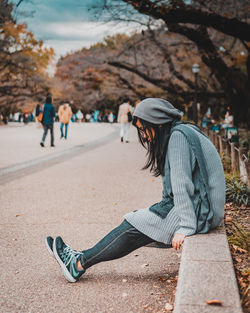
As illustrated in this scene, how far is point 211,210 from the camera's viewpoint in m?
3.07

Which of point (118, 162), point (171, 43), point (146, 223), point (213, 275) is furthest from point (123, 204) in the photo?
point (171, 43)

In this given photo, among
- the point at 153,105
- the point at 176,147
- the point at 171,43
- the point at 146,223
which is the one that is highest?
the point at 171,43

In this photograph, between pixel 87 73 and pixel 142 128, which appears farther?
pixel 87 73

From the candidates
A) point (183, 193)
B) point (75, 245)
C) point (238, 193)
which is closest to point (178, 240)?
point (183, 193)

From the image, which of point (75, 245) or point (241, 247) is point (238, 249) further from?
point (75, 245)

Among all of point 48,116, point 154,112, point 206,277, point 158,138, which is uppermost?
point 154,112

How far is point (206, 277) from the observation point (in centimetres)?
250

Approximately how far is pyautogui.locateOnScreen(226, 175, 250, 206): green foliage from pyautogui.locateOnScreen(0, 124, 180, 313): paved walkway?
3.80 feet

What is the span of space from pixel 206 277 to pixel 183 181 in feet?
2.31

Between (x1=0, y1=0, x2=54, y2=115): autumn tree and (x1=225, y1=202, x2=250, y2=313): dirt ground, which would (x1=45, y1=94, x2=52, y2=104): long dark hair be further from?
(x1=0, y1=0, x2=54, y2=115): autumn tree

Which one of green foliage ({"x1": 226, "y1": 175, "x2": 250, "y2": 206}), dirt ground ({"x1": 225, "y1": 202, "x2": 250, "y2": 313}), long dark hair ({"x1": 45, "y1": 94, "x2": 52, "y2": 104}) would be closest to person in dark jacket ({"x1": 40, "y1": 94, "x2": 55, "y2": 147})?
long dark hair ({"x1": 45, "y1": 94, "x2": 52, "y2": 104})

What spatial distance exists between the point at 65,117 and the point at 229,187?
1413cm

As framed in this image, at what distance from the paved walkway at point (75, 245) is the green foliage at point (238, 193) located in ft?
3.80

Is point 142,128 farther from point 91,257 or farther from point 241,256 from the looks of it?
point 241,256
